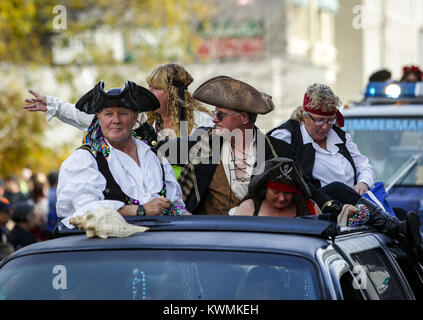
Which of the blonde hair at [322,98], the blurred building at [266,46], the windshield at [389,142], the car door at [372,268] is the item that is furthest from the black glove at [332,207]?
Result: the blurred building at [266,46]

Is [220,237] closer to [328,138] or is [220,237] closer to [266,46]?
[328,138]

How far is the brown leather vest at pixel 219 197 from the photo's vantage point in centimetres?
612

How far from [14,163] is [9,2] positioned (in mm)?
4916

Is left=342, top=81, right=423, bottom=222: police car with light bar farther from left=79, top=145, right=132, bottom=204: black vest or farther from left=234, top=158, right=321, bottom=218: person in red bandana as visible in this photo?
left=79, top=145, right=132, bottom=204: black vest

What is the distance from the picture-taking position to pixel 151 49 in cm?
2367

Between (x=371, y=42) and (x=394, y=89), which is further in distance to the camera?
(x=371, y=42)

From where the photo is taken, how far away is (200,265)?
399cm

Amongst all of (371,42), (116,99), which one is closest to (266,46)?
(371,42)

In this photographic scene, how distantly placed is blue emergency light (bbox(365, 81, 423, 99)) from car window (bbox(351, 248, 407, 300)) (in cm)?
562

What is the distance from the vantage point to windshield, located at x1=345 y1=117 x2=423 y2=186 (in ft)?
32.5

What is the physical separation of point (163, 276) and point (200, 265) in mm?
153
